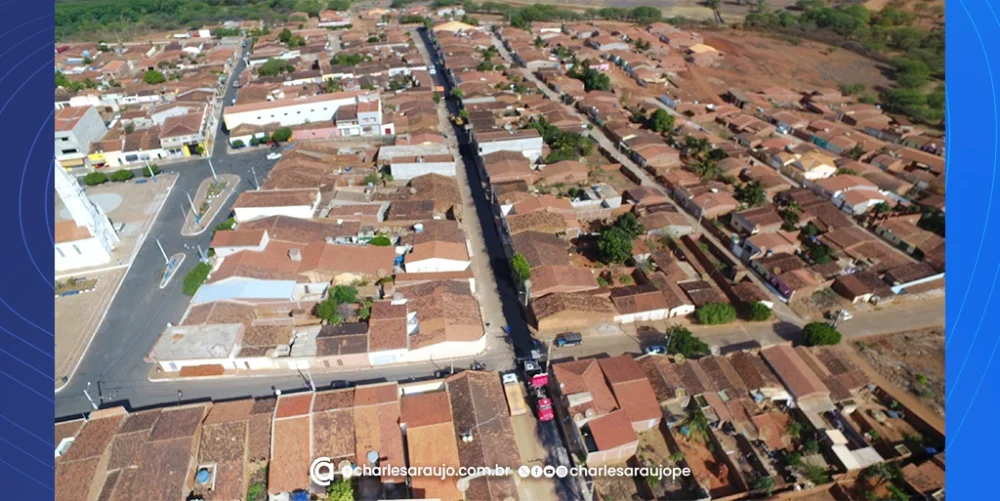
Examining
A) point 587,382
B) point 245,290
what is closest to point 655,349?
point 587,382

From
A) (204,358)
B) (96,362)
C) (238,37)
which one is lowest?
(238,37)

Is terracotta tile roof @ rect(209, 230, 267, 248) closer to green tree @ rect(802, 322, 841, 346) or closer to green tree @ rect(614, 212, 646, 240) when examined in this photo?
green tree @ rect(614, 212, 646, 240)

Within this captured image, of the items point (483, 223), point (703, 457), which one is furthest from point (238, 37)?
point (703, 457)

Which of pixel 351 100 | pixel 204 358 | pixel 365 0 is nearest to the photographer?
pixel 204 358

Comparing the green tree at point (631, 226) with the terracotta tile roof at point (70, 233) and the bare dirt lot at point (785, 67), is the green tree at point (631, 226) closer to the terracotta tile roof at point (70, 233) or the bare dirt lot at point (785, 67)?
the terracotta tile roof at point (70, 233)

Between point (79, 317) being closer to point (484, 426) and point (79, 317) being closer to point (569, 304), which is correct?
point (484, 426)

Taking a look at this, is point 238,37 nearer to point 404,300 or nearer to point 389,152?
point 389,152
